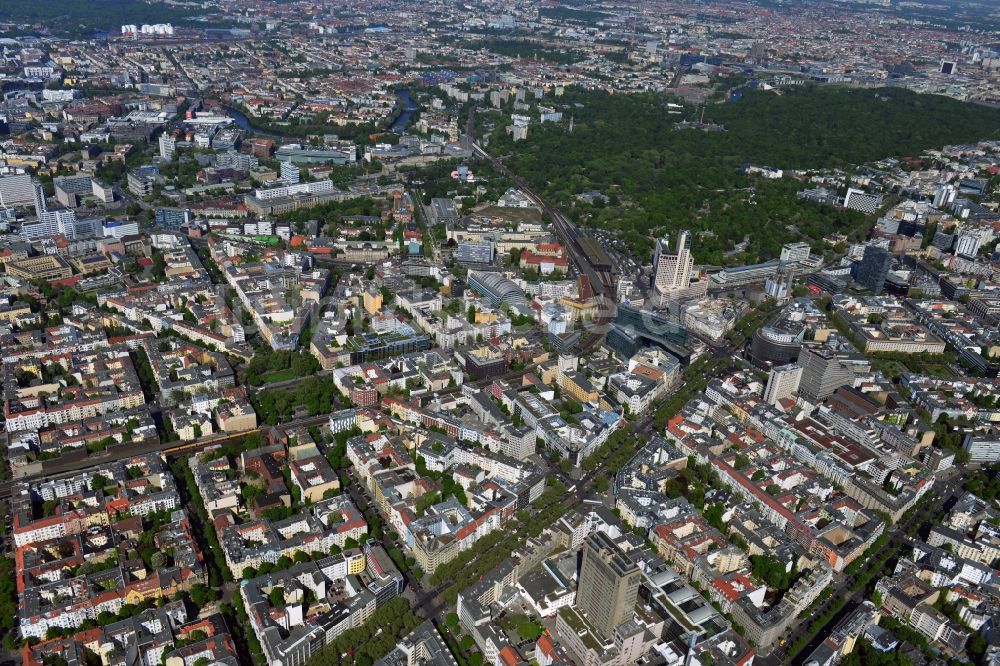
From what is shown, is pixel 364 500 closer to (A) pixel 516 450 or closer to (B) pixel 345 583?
(B) pixel 345 583

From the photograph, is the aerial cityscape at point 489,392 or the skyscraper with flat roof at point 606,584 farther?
Result: the aerial cityscape at point 489,392

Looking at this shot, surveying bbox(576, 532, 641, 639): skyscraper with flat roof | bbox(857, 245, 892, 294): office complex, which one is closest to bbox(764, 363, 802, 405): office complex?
bbox(576, 532, 641, 639): skyscraper with flat roof

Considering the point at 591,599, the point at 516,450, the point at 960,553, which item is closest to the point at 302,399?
the point at 516,450

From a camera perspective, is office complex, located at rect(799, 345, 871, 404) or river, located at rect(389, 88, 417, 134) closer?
office complex, located at rect(799, 345, 871, 404)

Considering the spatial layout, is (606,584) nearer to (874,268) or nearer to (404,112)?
(874,268)

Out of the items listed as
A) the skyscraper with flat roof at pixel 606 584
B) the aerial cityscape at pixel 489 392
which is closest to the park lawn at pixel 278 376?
the aerial cityscape at pixel 489 392

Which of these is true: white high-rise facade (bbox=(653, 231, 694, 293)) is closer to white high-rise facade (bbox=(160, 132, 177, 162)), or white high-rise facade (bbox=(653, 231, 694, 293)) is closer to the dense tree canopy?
the dense tree canopy

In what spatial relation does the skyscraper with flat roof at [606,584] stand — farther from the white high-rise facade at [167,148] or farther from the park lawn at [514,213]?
the white high-rise facade at [167,148]
